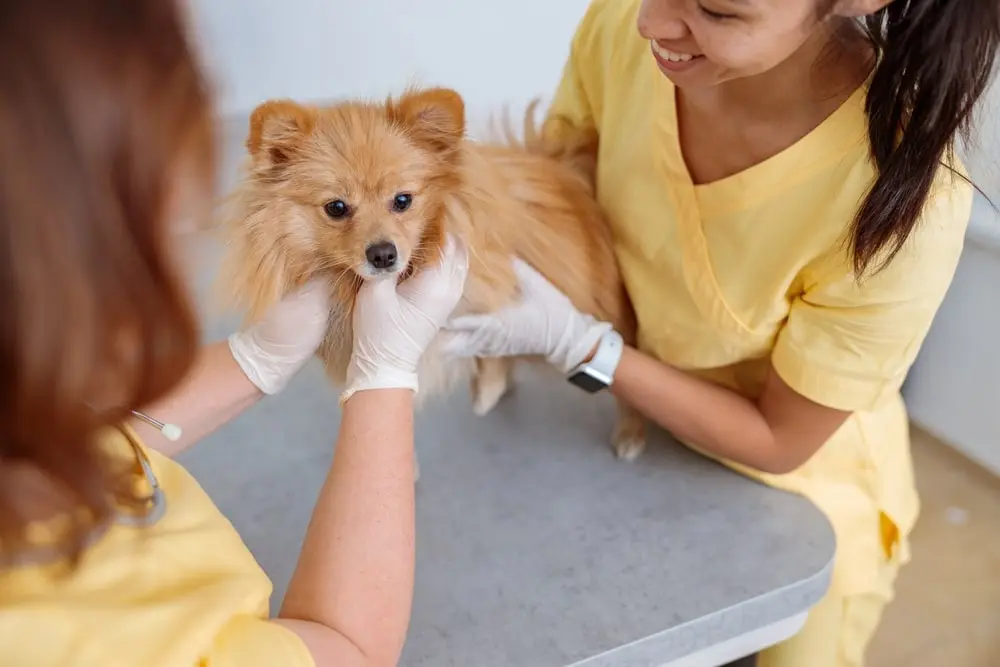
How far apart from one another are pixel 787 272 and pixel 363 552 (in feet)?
1.77

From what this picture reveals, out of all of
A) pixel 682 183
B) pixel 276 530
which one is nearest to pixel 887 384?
pixel 682 183

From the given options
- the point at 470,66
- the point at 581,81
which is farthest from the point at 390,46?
the point at 581,81

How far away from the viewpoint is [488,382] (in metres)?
1.18

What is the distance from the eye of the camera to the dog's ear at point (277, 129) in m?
0.85

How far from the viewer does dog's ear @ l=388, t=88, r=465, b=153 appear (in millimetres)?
896

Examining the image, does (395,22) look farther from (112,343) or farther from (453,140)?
(112,343)

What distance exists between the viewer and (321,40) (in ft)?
5.05

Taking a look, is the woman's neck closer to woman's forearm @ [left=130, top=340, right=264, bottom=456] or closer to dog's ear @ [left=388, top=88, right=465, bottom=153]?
dog's ear @ [left=388, top=88, right=465, bottom=153]

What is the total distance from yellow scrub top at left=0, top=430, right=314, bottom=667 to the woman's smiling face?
0.62 metres

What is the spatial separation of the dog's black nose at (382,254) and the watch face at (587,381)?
0.30 metres

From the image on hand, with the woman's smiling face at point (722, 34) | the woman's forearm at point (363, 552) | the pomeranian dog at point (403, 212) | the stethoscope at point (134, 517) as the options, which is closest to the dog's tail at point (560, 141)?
the pomeranian dog at point (403, 212)

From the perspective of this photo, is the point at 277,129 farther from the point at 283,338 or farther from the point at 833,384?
the point at 833,384

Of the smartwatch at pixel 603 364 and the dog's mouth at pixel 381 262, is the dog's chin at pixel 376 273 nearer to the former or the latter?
the dog's mouth at pixel 381 262

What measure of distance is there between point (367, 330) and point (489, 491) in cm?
29
